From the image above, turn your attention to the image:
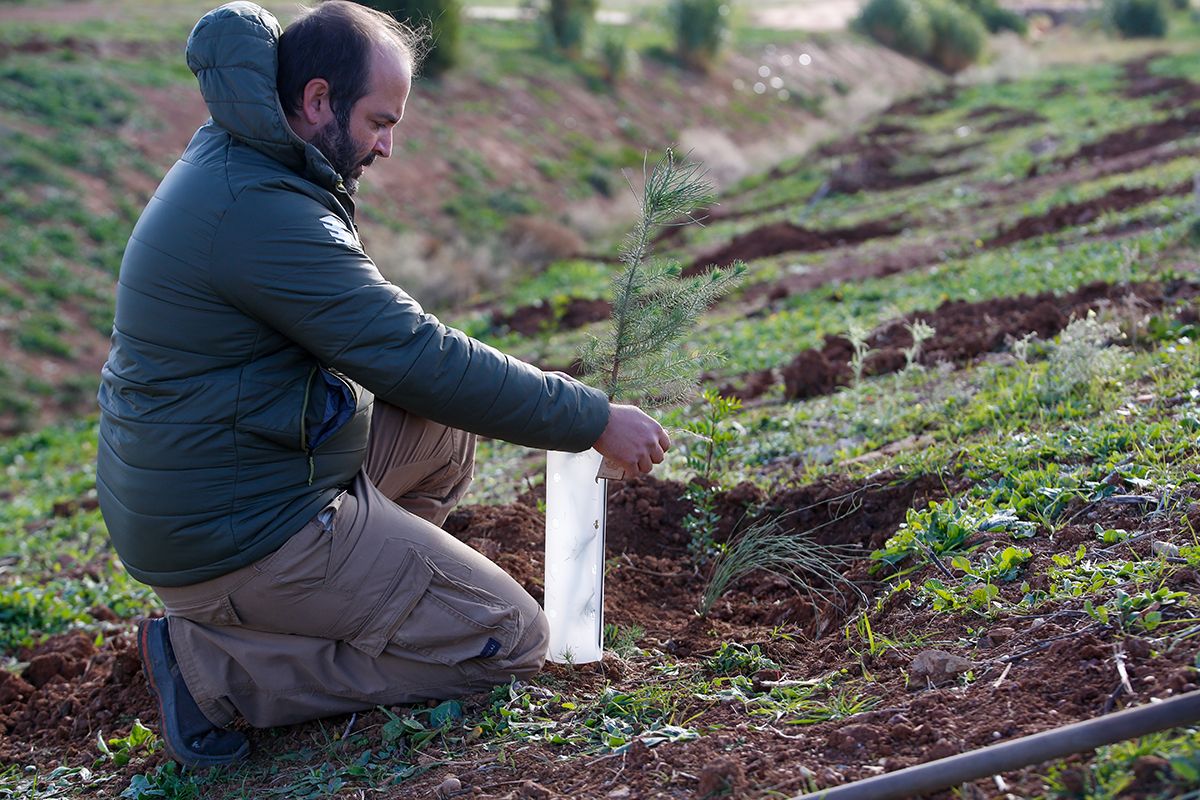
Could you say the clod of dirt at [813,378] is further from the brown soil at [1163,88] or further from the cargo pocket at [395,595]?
the brown soil at [1163,88]

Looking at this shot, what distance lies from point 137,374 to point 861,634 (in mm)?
2079

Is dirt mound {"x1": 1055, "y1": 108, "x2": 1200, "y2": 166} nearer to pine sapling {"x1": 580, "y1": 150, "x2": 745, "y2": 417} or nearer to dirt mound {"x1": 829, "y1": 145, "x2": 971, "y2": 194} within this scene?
dirt mound {"x1": 829, "y1": 145, "x2": 971, "y2": 194}

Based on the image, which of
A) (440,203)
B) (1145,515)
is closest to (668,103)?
(440,203)

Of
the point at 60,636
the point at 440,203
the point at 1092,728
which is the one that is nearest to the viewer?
the point at 1092,728

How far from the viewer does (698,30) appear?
28.8 m

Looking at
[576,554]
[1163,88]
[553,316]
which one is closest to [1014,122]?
[1163,88]

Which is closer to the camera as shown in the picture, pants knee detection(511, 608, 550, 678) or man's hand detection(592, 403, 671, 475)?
man's hand detection(592, 403, 671, 475)

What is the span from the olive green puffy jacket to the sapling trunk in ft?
1.32

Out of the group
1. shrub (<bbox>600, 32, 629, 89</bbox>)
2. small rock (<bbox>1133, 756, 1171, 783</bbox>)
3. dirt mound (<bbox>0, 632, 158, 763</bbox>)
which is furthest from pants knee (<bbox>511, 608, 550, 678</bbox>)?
shrub (<bbox>600, 32, 629, 89</bbox>)

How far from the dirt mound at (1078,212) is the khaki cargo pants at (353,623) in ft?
22.7

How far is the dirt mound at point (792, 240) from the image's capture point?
459 inches

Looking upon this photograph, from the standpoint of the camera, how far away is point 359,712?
343 cm

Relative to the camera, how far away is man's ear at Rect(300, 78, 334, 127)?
3.12 m

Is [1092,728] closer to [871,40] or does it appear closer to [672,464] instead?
[672,464]
